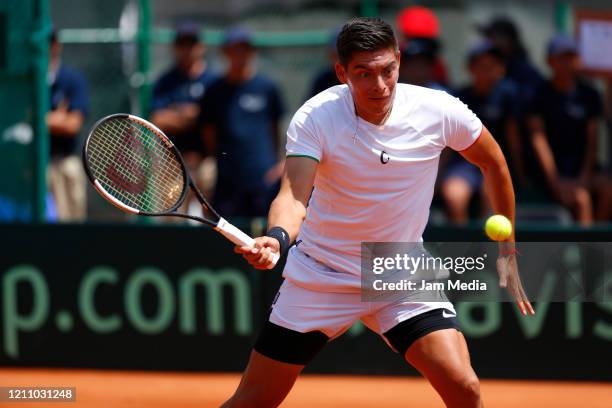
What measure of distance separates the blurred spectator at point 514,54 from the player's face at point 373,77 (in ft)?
14.0

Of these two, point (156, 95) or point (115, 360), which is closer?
point (115, 360)

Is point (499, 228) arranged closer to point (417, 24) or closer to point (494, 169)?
point (494, 169)

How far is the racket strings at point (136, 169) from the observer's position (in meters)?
4.63

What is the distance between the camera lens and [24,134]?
827cm

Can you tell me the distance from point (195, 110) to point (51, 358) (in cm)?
232

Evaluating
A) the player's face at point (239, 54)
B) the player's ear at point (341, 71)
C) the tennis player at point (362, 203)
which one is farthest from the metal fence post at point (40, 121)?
the player's ear at point (341, 71)

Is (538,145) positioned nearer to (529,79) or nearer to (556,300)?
(529,79)

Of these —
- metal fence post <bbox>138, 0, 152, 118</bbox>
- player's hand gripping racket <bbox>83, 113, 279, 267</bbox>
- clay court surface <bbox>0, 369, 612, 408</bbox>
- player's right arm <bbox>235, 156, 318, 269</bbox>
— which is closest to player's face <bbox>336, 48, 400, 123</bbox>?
player's right arm <bbox>235, 156, 318, 269</bbox>

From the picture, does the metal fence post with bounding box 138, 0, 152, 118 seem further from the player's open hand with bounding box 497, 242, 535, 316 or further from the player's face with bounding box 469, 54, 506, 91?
the player's open hand with bounding box 497, 242, 535, 316

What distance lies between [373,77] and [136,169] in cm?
137

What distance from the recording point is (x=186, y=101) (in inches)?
344

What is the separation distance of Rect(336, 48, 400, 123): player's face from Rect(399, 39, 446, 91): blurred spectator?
349 cm

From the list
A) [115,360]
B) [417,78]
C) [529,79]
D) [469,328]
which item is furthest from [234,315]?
[529,79]

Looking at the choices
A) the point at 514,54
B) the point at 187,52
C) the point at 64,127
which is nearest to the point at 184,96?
the point at 187,52
